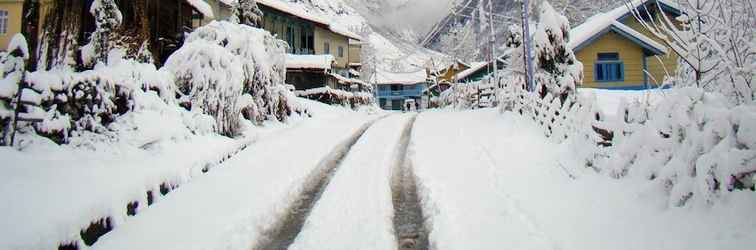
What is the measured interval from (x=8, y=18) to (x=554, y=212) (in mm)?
31691

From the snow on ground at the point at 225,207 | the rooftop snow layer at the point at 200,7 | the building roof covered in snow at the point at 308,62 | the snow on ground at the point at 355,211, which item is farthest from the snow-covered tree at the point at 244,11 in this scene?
the snow on ground at the point at 355,211

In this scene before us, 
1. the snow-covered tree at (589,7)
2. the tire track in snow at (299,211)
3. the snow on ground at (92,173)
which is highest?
the snow-covered tree at (589,7)

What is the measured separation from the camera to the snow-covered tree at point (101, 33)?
11078 mm

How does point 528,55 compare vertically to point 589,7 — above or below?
below

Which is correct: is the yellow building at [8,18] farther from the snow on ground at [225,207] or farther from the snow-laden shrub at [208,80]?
the snow on ground at [225,207]

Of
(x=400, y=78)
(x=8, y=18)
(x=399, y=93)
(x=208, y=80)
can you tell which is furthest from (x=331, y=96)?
(x=400, y=78)

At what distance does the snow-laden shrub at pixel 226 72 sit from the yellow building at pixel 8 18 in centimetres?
1861

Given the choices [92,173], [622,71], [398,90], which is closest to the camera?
[92,173]

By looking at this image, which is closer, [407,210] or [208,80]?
[407,210]

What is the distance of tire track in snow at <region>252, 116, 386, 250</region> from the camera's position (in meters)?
4.69

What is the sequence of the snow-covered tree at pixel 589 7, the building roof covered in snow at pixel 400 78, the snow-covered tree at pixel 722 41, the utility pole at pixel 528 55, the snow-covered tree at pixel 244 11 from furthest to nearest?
1. the building roof covered in snow at pixel 400 78
2. the snow-covered tree at pixel 589 7
3. the snow-covered tree at pixel 244 11
4. the utility pole at pixel 528 55
5. the snow-covered tree at pixel 722 41

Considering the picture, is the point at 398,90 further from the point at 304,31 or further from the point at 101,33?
the point at 101,33

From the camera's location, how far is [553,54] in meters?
13.3

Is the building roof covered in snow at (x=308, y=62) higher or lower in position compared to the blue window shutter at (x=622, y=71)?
higher
